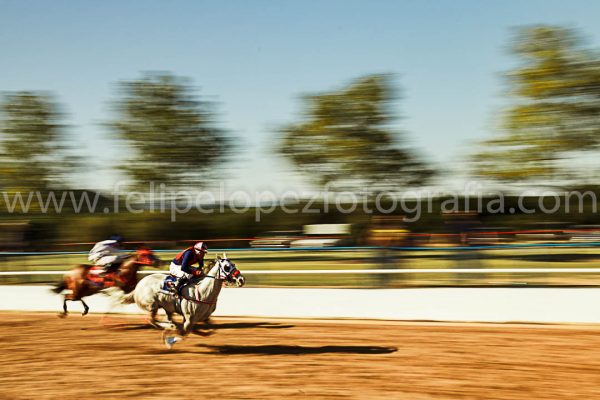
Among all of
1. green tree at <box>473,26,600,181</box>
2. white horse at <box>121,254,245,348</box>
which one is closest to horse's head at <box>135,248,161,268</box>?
white horse at <box>121,254,245,348</box>

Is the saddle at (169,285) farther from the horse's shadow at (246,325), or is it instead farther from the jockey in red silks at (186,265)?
the horse's shadow at (246,325)

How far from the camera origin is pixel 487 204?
23.1 m

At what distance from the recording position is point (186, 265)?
31.6ft

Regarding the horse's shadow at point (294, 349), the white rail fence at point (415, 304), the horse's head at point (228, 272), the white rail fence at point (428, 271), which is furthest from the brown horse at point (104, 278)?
the horse's shadow at point (294, 349)

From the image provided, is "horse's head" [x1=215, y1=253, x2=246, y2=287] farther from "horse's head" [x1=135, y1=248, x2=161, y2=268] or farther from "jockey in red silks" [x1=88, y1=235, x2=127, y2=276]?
"jockey in red silks" [x1=88, y1=235, x2=127, y2=276]

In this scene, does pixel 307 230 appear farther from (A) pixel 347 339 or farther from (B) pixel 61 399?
(B) pixel 61 399

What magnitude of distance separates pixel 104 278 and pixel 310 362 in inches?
206

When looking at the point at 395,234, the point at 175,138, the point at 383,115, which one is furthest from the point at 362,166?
the point at 395,234

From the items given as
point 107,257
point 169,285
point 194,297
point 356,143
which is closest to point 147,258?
point 107,257

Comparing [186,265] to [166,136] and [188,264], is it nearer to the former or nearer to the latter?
[188,264]

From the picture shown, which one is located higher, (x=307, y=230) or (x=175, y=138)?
(x=175, y=138)

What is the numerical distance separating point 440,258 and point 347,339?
11.4ft

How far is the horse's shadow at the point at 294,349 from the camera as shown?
29.6ft

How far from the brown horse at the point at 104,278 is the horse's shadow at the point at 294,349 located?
2.68 meters
